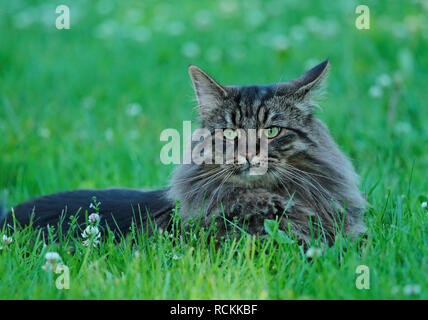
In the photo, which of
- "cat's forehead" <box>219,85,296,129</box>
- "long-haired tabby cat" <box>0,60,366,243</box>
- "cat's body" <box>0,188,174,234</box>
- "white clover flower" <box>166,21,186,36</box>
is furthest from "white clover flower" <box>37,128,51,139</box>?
"white clover flower" <box>166,21,186,36</box>

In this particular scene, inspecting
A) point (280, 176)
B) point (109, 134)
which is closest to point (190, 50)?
point (109, 134)

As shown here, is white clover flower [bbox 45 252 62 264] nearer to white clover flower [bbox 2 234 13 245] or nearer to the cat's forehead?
white clover flower [bbox 2 234 13 245]

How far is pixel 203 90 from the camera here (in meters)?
3.37

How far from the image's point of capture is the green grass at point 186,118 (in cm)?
271

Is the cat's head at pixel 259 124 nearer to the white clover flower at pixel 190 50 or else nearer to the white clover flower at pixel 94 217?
the white clover flower at pixel 94 217

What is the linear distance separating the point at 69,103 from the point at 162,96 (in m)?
1.10

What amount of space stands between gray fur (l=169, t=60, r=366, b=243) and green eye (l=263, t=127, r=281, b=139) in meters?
0.03

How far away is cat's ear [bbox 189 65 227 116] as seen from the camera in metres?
3.28

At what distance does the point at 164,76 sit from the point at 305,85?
428cm

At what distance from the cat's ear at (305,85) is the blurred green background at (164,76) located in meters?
1.08

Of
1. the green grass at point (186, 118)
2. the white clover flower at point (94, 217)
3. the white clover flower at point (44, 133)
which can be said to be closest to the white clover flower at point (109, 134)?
the green grass at point (186, 118)

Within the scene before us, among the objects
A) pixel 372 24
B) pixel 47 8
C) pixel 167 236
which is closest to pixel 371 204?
pixel 167 236

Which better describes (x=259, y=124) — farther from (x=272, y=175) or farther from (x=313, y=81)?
(x=313, y=81)

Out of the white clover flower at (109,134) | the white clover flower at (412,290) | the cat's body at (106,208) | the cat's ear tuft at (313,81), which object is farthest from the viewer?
the white clover flower at (109,134)
